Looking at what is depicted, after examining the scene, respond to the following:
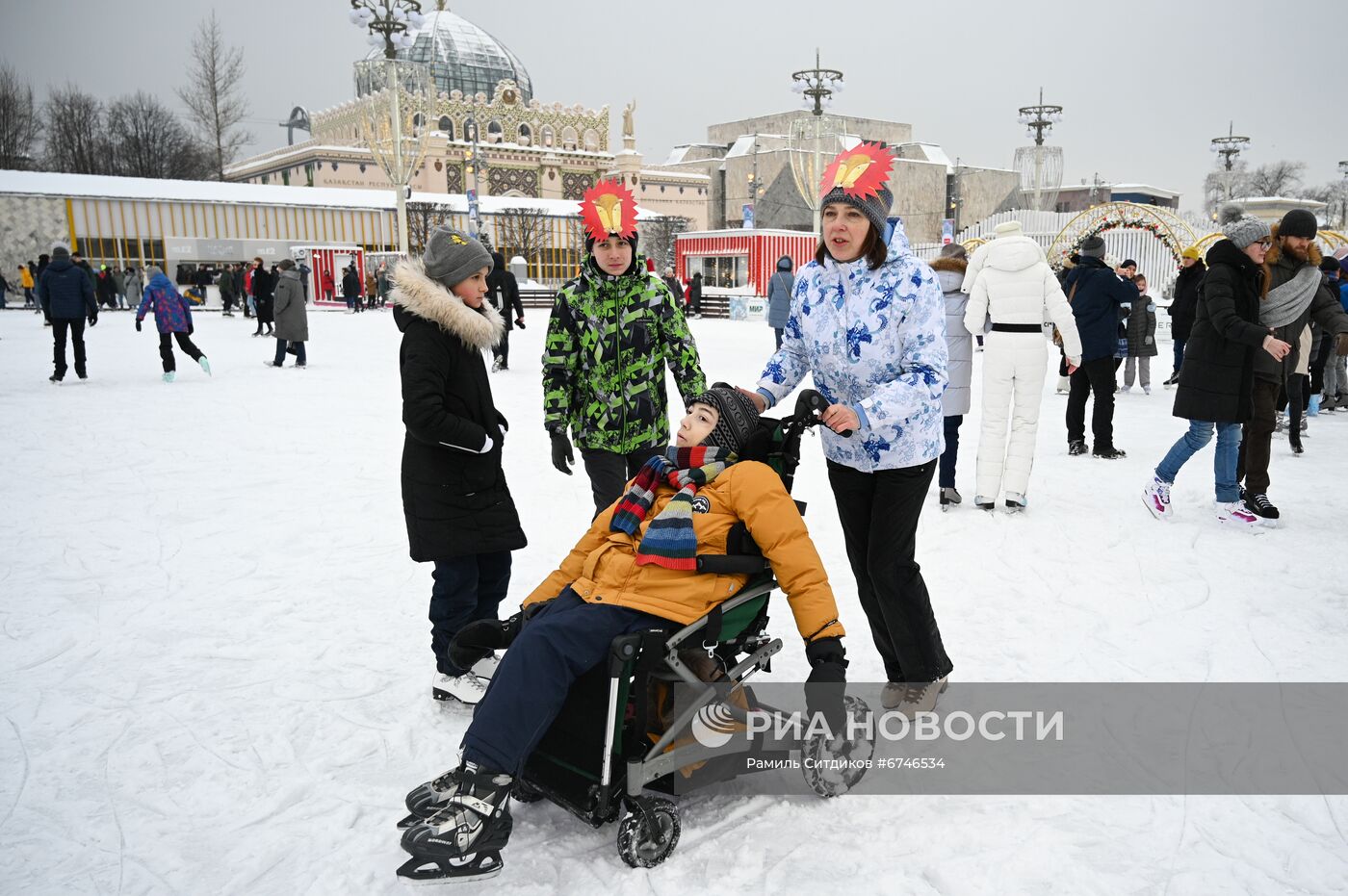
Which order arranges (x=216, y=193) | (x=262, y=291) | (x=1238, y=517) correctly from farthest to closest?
(x=216, y=193) < (x=262, y=291) < (x=1238, y=517)

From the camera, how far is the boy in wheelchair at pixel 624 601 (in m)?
2.19

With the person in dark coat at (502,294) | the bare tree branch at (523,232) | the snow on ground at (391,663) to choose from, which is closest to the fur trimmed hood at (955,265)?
the snow on ground at (391,663)

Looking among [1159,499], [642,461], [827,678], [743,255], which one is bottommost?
[1159,499]

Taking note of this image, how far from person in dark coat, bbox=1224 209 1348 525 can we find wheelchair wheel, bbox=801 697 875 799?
392cm

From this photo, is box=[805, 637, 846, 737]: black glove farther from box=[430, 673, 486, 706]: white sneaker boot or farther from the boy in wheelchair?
box=[430, 673, 486, 706]: white sneaker boot

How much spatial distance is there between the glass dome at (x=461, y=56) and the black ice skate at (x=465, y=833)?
63045mm

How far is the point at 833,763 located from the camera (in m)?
2.67

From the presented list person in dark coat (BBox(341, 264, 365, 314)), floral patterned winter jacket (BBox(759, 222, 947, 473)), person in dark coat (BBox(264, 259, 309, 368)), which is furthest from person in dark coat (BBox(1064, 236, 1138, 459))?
person in dark coat (BBox(341, 264, 365, 314))

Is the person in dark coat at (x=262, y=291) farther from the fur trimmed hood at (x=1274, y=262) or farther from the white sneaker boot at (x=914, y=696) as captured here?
the white sneaker boot at (x=914, y=696)

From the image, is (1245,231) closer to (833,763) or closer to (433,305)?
(833,763)

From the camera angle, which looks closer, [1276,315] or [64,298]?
[1276,315]

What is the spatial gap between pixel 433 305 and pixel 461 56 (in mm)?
64618

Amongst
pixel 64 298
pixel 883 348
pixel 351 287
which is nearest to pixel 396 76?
pixel 351 287

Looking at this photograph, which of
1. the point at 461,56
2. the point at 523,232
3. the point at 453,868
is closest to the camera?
the point at 453,868
